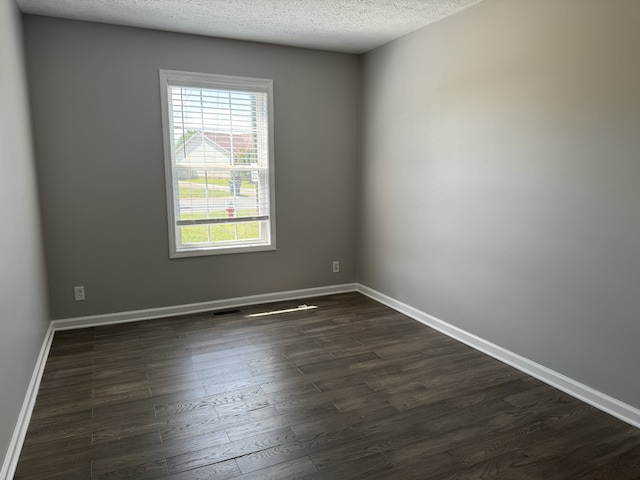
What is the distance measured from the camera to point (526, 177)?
2805 millimetres

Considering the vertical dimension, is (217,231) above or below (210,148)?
below

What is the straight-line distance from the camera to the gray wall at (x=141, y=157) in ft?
11.4

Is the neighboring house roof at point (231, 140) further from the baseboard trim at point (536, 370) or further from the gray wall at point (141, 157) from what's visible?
the baseboard trim at point (536, 370)

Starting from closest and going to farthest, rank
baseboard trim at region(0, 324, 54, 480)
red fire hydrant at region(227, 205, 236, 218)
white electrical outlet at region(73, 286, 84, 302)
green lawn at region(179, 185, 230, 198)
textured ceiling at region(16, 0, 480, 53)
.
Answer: baseboard trim at region(0, 324, 54, 480)
textured ceiling at region(16, 0, 480, 53)
white electrical outlet at region(73, 286, 84, 302)
green lawn at region(179, 185, 230, 198)
red fire hydrant at region(227, 205, 236, 218)

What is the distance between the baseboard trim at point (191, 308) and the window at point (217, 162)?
1.61ft

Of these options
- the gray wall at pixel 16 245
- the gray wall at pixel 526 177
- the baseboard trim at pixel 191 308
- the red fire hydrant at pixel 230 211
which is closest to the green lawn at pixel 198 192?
the red fire hydrant at pixel 230 211

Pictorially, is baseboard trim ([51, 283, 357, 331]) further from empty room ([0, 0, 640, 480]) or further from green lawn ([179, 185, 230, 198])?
green lawn ([179, 185, 230, 198])

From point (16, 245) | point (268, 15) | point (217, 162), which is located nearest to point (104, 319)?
point (16, 245)

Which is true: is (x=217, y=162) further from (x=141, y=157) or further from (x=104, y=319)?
(x=104, y=319)

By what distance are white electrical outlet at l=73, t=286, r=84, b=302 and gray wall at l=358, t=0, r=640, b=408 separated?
9.10ft

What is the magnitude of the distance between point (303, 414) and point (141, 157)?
2.58 meters

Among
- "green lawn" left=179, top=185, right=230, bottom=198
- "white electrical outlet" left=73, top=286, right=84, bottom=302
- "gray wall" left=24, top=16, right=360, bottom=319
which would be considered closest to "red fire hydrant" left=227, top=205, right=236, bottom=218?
"green lawn" left=179, top=185, right=230, bottom=198

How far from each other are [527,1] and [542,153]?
942 mm

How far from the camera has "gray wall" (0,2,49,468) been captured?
6.52 feet
